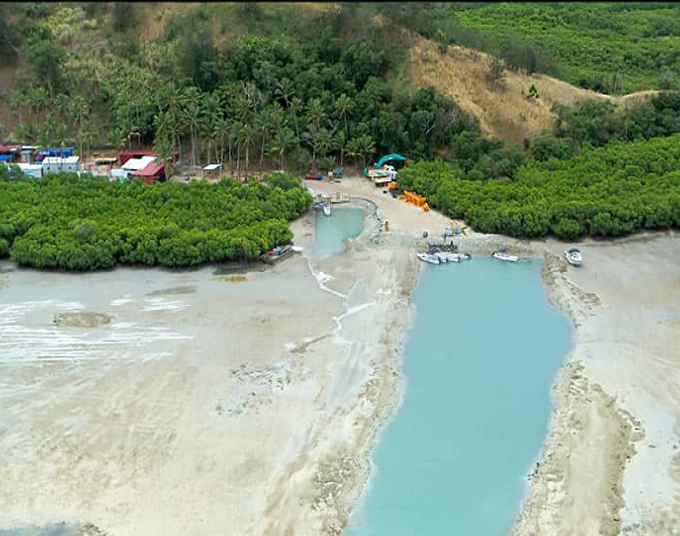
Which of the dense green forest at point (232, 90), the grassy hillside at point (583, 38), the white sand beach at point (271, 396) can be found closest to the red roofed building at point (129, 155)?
the dense green forest at point (232, 90)

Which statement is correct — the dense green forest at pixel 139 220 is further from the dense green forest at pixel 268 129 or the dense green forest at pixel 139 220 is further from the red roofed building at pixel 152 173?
the red roofed building at pixel 152 173

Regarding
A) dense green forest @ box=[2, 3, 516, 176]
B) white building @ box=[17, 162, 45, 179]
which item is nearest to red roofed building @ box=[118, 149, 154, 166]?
dense green forest @ box=[2, 3, 516, 176]

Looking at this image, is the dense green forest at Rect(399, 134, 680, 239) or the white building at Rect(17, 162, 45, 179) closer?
the dense green forest at Rect(399, 134, 680, 239)

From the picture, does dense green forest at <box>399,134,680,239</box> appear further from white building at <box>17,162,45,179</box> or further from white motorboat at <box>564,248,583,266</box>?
white building at <box>17,162,45,179</box>

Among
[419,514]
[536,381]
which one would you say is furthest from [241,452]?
[536,381]

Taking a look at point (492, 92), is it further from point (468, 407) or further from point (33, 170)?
point (33, 170)

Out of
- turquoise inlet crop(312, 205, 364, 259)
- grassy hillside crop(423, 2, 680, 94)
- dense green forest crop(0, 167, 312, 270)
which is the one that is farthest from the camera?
grassy hillside crop(423, 2, 680, 94)
